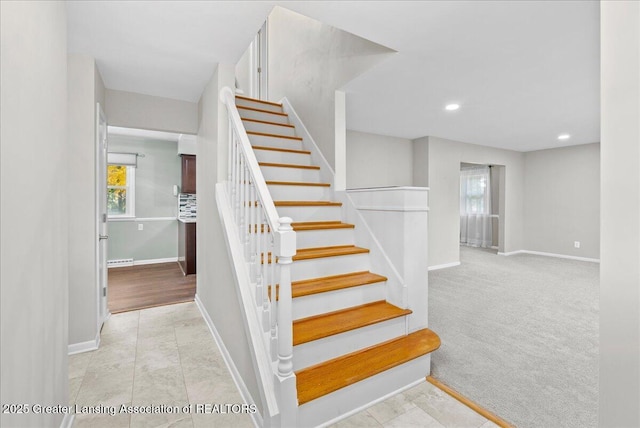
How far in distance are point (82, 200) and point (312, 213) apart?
6.43ft

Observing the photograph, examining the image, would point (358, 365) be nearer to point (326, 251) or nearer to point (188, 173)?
point (326, 251)

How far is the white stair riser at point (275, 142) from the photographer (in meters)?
3.24

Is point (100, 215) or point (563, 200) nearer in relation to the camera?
point (100, 215)

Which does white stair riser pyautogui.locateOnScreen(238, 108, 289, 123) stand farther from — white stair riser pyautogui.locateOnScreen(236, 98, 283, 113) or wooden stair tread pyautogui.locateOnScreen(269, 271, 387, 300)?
wooden stair tread pyautogui.locateOnScreen(269, 271, 387, 300)

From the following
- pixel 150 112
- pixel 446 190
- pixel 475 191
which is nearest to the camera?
pixel 150 112

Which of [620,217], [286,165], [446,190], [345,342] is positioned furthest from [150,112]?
[446,190]

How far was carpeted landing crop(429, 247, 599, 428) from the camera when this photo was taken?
5.82 ft

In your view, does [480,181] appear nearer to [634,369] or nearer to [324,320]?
[324,320]

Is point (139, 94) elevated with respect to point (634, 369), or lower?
elevated

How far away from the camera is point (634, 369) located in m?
0.58

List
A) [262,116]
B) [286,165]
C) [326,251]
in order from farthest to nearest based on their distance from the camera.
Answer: [262,116]
[286,165]
[326,251]

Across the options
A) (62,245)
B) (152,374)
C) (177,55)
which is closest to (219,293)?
(152,374)

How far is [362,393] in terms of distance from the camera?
173 cm

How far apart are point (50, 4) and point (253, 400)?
218 centimetres
